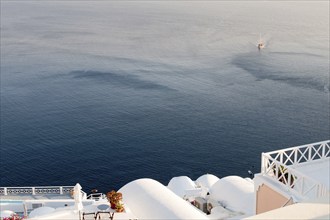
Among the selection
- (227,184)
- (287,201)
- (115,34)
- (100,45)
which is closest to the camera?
(287,201)

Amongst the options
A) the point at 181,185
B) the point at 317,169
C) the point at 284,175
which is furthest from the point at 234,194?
the point at 284,175

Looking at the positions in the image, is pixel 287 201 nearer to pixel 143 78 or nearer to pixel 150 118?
pixel 150 118

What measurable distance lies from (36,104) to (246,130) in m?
49.9

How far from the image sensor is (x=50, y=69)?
→ 130 metres

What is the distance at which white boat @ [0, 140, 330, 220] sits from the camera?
17.5m

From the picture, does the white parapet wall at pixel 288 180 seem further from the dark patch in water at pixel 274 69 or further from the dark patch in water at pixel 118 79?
the dark patch in water at pixel 274 69

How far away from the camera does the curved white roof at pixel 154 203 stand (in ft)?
97.0

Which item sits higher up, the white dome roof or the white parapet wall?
the white parapet wall

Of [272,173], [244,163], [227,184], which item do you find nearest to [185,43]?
[244,163]

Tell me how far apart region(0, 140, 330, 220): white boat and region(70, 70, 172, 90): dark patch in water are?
64064 mm

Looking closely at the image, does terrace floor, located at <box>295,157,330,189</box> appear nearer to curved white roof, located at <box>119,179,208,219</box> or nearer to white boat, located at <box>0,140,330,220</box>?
white boat, located at <box>0,140,330,220</box>

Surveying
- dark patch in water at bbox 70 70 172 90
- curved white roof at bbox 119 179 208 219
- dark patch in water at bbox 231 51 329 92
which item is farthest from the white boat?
dark patch in water at bbox 231 51 329 92

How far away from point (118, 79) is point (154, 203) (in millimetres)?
92542

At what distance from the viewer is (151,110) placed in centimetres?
9681
